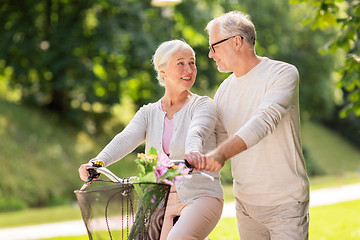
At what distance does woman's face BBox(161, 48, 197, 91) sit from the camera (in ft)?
11.8

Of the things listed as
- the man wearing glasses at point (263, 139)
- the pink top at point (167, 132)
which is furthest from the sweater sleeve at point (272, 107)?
the pink top at point (167, 132)

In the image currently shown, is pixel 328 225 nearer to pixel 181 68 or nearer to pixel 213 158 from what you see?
pixel 181 68

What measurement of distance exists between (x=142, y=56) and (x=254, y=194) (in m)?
13.4

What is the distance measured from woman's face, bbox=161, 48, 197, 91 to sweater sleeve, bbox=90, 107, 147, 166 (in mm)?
318

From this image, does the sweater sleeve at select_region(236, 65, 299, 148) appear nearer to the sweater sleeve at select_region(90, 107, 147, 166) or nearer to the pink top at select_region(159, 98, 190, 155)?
the pink top at select_region(159, 98, 190, 155)

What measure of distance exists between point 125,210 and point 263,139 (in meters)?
1.05

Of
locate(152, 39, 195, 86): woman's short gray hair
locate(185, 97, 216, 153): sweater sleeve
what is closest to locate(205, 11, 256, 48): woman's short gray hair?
locate(152, 39, 195, 86): woman's short gray hair

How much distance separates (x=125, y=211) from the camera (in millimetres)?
2695

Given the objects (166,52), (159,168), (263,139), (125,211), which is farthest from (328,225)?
(125,211)

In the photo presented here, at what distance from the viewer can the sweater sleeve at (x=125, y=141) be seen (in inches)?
137

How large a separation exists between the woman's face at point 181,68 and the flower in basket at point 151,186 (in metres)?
0.87

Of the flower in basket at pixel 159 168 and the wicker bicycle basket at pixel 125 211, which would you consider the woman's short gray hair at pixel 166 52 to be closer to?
the flower in basket at pixel 159 168

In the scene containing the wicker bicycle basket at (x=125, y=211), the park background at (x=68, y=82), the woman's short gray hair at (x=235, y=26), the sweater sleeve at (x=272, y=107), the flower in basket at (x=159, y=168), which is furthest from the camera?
the park background at (x=68, y=82)

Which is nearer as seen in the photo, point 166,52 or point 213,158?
point 213,158
